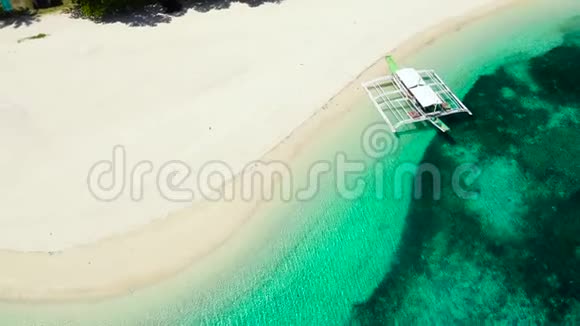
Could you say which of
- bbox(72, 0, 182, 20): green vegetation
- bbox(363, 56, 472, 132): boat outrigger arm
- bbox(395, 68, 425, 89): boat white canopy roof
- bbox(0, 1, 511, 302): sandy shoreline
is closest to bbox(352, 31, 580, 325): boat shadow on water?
bbox(363, 56, 472, 132): boat outrigger arm

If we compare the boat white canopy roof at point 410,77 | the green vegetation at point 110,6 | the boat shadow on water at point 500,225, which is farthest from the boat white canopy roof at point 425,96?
the green vegetation at point 110,6

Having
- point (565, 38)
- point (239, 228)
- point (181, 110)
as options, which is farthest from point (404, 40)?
point (239, 228)

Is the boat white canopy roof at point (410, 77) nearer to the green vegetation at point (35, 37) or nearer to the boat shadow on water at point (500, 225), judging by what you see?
the boat shadow on water at point (500, 225)

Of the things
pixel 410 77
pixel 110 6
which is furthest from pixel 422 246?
pixel 110 6

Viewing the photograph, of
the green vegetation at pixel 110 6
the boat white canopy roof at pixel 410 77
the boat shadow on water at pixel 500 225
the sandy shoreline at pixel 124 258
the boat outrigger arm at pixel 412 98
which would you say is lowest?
the boat shadow on water at pixel 500 225

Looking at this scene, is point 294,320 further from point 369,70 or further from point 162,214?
point 369,70

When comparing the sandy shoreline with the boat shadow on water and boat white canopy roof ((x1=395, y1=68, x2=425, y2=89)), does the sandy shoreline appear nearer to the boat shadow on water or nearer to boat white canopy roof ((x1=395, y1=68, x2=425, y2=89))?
the boat shadow on water
